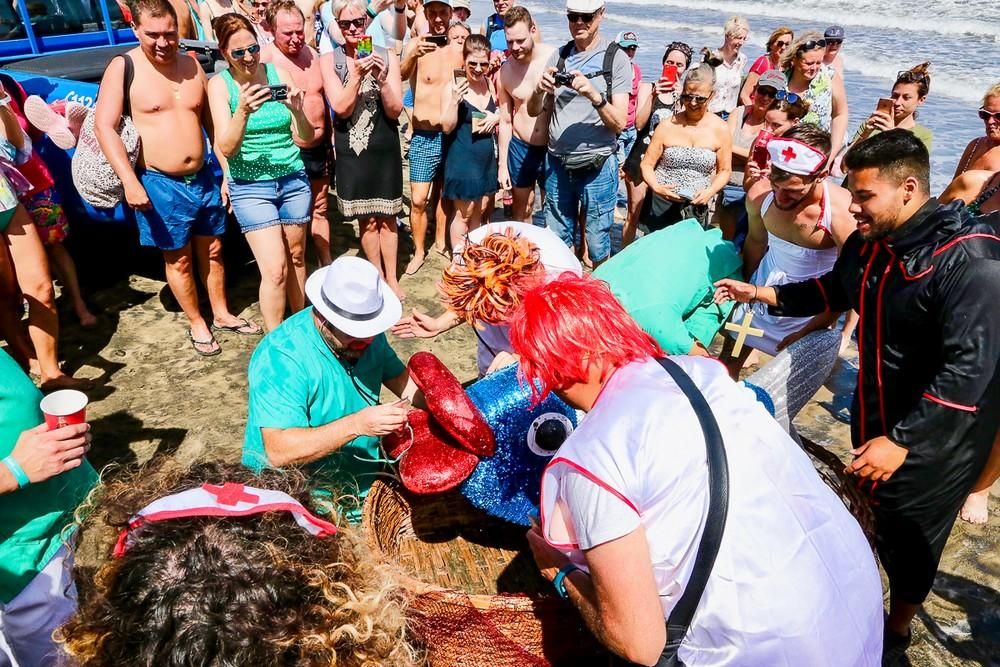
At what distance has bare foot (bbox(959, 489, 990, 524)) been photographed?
298cm

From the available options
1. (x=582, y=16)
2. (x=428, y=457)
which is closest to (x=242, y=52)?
(x=582, y=16)

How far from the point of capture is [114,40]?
6.38 m

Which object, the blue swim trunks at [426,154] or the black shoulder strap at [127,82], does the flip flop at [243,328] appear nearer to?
the black shoulder strap at [127,82]

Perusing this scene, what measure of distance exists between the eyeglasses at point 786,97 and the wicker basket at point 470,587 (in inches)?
123

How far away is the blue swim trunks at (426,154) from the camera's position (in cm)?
497

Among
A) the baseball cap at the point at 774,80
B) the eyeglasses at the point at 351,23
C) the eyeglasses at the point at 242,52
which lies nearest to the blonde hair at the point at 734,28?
the baseball cap at the point at 774,80

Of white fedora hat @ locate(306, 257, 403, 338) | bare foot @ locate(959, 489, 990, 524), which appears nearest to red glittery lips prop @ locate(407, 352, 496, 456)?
white fedora hat @ locate(306, 257, 403, 338)

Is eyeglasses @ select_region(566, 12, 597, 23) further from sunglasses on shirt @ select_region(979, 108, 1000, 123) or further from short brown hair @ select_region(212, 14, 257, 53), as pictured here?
sunglasses on shirt @ select_region(979, 108, 1000, 123)

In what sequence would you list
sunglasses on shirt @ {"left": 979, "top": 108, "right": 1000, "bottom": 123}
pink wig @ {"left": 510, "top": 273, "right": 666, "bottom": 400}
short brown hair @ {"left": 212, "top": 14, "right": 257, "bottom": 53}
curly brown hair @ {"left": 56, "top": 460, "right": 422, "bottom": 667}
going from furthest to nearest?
1. sunglasses on shirt @ {"left": 979, "top": 108, "right": 1000, "bottom": 123}
2. short brown hair @ {"left": 212, "top": 14, "right": 257, "bottom": 53}
3. pink wig @ {"left": 510, "top": 273, "right": 666, "bottom": 400}
4. curly brown hair @ {"left": 56, "top": 460, "right": 422, "bottom": 667}

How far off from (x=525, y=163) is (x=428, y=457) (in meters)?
3.40

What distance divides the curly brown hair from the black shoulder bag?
1.95ft

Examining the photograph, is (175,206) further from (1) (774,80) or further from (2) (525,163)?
(1) (774,80)

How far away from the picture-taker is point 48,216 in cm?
396

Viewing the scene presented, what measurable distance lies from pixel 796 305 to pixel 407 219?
4.21 m
